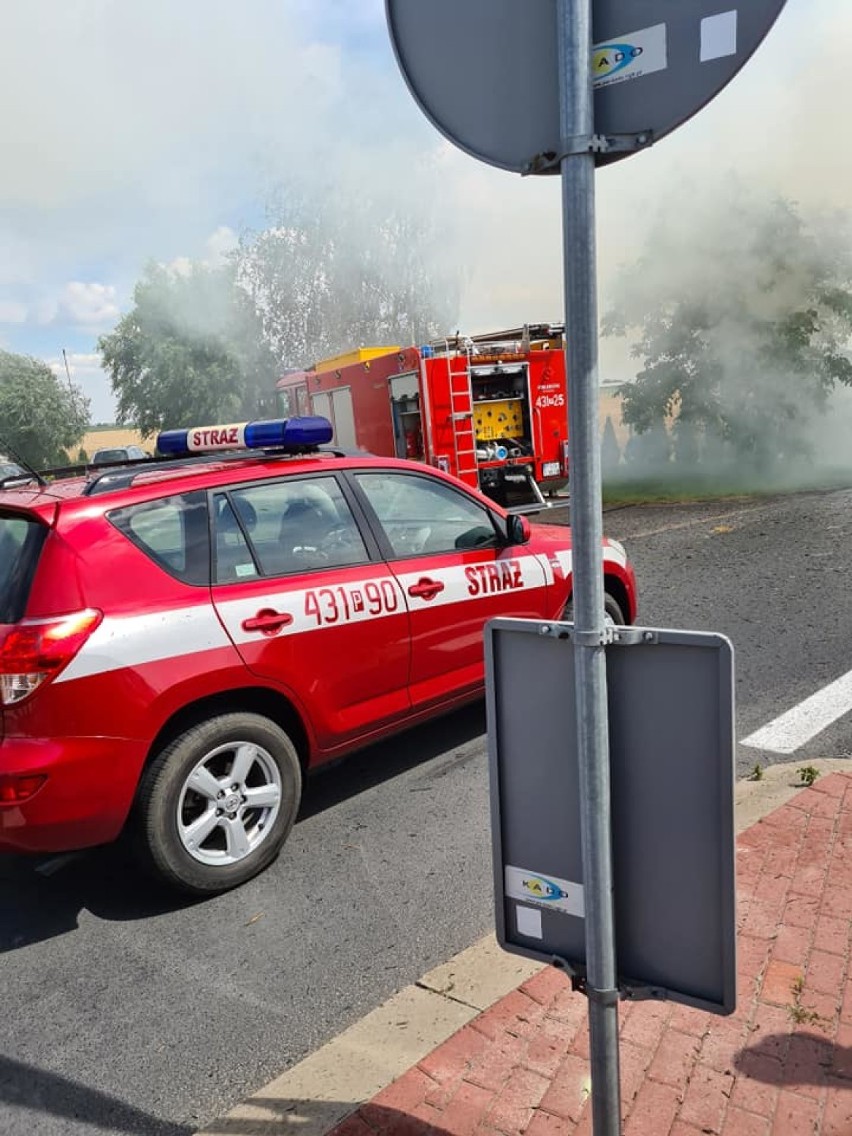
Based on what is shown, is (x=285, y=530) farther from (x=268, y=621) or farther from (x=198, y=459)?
(x=198, y=459)

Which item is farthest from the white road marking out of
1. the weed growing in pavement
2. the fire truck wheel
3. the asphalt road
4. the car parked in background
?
the car parked in background

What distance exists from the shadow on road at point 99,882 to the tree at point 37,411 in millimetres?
36037

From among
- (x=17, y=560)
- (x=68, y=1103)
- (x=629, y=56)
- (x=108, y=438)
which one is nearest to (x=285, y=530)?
(x=17, y=560)

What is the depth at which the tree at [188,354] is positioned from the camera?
106 ft

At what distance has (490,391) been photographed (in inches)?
499

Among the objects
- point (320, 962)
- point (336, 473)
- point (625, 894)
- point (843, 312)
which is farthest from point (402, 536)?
point (843, 312)

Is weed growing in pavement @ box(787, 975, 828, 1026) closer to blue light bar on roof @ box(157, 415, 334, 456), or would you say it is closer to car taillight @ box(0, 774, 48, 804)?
car taillight @ box(0, 774, 48, 804)

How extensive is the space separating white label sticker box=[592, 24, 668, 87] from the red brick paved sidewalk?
2.16 meters

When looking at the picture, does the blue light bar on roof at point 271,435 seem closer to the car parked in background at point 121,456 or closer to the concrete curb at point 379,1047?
the car parked in background at point 121,456

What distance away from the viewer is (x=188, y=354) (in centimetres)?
3506

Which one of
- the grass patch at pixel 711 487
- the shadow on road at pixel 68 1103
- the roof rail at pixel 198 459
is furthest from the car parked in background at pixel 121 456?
the grass patch at pixel 711 487

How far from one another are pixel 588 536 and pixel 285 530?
8.17ft

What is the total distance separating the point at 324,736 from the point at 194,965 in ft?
3.40

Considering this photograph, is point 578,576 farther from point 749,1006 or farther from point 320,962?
point 320,962
